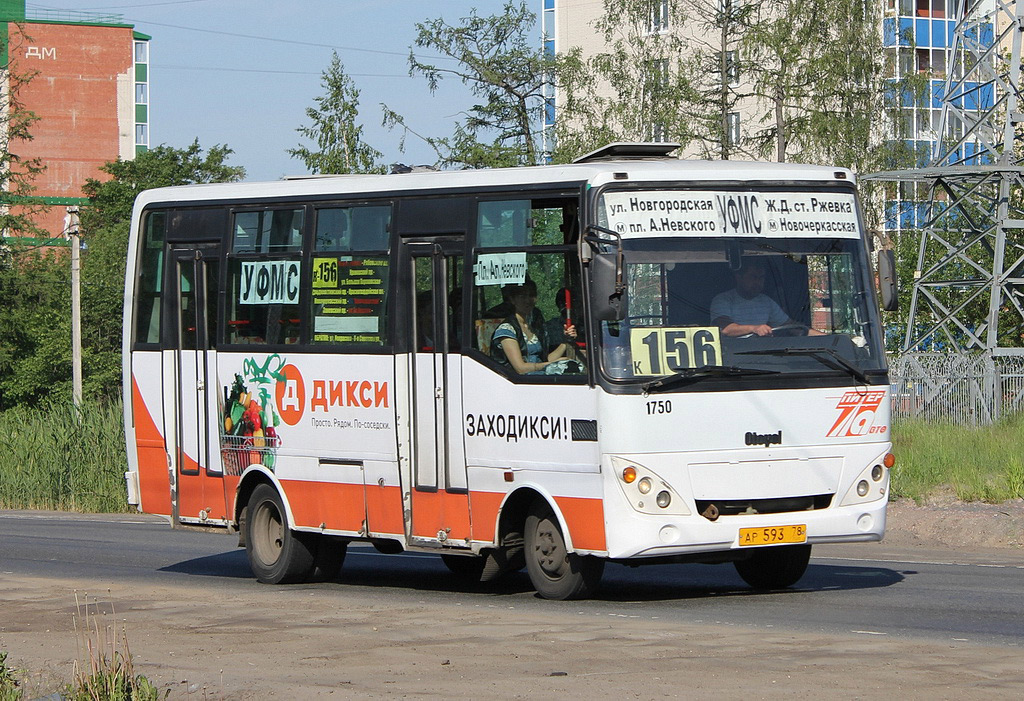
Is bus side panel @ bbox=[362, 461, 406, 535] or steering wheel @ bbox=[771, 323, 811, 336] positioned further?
bus side panel @ bbox=[362, 461, 406, 535]

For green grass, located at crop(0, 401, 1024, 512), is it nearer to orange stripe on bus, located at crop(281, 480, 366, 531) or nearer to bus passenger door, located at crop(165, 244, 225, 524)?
bus passenger door, located at crop(165, 244, 225, 524)

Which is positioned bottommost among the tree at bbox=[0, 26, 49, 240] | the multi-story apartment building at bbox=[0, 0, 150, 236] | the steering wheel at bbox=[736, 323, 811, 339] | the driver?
the steering wheel at bbox=[736, 323, 811, 339]

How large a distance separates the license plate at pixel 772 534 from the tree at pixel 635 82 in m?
22.9

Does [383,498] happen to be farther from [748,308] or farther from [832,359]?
[832,359]

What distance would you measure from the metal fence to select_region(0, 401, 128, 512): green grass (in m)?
14.2

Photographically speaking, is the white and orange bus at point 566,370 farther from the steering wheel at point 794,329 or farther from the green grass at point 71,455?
the green grass at point 71,455

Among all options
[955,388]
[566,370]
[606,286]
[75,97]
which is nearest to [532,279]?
[566,370]

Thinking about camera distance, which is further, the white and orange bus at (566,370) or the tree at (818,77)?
the tree at (818,77)

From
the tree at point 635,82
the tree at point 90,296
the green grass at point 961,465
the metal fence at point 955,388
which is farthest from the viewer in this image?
the tree at point 90,296

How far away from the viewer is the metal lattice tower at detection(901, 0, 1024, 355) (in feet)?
117

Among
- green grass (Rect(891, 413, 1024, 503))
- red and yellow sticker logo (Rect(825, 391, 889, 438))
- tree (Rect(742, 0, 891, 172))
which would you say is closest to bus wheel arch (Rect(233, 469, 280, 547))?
red and yellow sticker logo (Rect(825, 391, 889, 438))

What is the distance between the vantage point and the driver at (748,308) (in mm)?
12141

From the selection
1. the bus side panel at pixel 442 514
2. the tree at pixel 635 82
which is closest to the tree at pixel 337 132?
the tree at pixel 635 82

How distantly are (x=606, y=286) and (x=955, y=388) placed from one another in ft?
68.2
